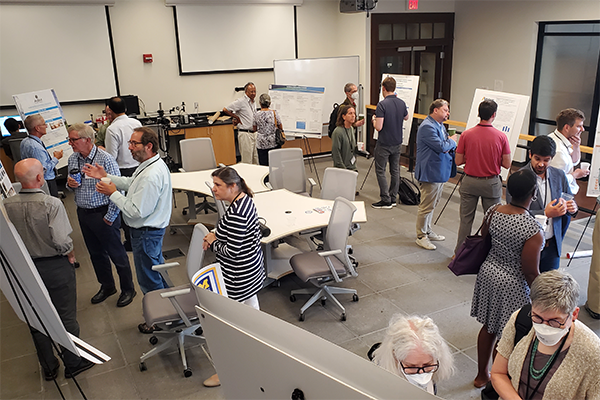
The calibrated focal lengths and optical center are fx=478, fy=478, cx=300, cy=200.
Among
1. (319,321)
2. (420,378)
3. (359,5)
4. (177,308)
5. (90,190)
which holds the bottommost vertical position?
(319,321)

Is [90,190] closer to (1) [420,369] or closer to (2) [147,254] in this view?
(2) [147,254]

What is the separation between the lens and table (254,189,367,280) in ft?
14.1

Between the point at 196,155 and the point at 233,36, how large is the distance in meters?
3.62

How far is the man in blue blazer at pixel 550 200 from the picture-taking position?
3.38 m

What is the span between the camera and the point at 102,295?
4656 mm

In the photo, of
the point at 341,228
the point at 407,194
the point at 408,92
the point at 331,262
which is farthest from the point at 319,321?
the point at 408,92

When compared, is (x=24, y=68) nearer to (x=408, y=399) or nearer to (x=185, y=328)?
(x=185, y=328)

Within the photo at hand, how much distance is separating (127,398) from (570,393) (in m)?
2.80

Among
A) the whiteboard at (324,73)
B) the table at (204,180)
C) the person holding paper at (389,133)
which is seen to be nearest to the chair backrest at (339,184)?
the table at (204,180)

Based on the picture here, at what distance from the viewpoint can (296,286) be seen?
189 inches

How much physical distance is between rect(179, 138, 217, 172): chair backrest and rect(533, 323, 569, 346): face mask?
17.7ft

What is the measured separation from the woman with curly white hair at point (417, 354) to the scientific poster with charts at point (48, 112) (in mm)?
6350

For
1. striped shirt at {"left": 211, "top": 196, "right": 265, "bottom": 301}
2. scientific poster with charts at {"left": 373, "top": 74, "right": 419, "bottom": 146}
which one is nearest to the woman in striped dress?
striped shirt at {"left": 211, "top": 196, "right": 265, "bottom": 301}

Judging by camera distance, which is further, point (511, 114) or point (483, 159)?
point (511, 114)
